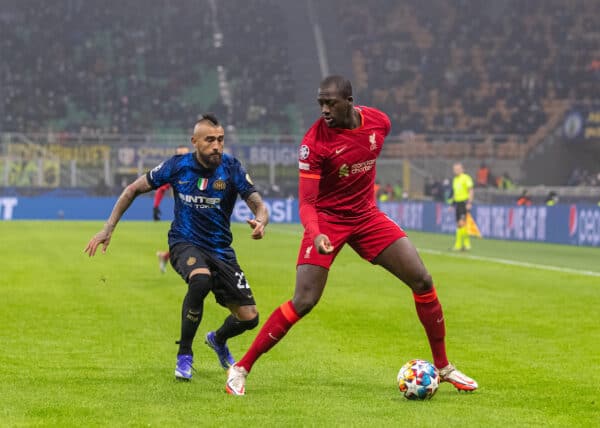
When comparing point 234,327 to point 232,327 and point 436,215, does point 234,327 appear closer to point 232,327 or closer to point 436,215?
point 232,327

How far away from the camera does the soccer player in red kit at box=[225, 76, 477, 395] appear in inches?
307

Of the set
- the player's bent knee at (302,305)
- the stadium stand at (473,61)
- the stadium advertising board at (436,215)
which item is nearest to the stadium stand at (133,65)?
the stadium advertising board at (436,215)

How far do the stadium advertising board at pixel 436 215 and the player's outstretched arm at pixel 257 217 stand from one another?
2282 centimetres

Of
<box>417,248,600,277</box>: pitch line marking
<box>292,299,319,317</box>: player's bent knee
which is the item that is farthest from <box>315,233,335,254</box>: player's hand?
<box>417,248,600,277</box>: pitch line marking

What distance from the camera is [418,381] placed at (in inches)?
304

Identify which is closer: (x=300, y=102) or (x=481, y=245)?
(x=481, y=245)

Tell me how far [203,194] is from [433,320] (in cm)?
201

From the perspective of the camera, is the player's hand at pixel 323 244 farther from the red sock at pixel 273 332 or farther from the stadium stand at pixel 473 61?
the stadium stand at pixel 473 61

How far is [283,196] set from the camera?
4891 centimetres

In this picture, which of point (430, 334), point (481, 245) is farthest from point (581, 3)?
point (430, 334)

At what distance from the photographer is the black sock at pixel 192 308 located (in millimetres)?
8617

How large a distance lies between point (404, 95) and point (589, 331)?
46012 millimetres

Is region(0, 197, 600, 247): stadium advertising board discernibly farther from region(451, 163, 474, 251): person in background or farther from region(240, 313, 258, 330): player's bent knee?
region(240, 313, 258, 330): player's bent knee

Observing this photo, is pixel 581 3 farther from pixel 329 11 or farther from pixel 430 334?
pixel 430 334
